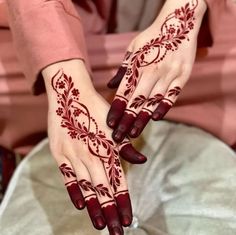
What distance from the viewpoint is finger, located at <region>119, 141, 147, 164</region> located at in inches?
29.0

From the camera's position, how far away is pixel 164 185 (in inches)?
35.0

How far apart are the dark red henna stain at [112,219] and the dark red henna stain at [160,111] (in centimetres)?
12

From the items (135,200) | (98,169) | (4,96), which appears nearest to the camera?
(98,169)

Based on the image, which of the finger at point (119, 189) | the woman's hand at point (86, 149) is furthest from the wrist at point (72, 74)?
the finger at point (119, 189)

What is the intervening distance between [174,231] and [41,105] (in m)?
0.29

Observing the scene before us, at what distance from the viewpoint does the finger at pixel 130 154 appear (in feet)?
2.41

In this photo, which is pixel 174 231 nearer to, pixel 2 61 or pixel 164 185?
pixel 164 185

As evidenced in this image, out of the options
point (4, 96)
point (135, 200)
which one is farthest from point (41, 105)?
point (135, 200)

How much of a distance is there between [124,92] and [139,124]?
5cm

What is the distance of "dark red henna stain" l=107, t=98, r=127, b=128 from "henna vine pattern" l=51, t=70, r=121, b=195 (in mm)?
19

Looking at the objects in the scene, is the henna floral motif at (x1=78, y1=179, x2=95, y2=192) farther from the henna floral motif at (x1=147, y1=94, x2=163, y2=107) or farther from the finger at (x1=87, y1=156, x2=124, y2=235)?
the henna floral motif at (x1=147, y1=94, x2=163, y2=107)

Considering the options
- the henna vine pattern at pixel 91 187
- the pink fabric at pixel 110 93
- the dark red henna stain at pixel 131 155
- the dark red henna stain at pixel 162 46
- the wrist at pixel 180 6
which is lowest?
the pink fabric at pixel 110 93

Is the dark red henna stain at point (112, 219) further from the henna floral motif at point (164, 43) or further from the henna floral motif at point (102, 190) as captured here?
the henna floral motif at point (164, 43)

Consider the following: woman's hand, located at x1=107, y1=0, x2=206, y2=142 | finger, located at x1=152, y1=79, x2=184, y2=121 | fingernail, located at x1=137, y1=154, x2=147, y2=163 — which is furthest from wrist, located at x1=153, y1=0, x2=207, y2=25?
fingernail, located at x1=137, y1=154, x2=147, y2=163
